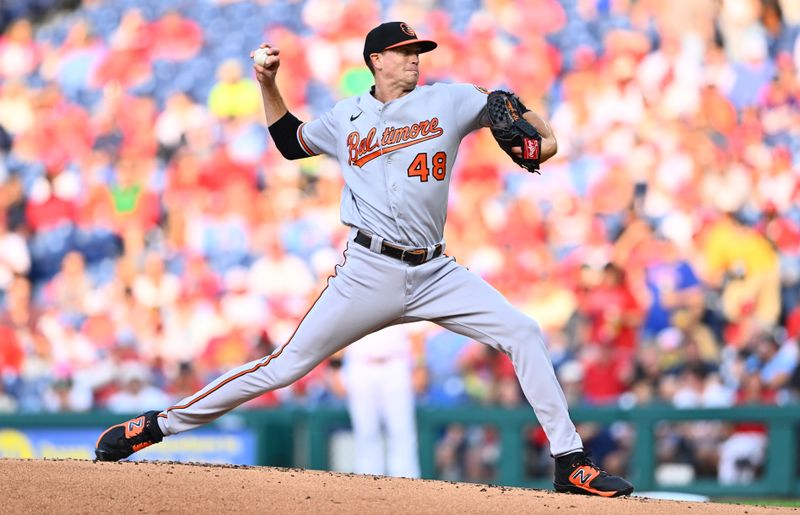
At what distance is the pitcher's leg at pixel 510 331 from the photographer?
443 centimetres

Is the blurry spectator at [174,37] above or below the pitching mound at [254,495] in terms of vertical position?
above

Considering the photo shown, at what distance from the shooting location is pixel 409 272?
4.42 meters

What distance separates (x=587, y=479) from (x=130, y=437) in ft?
5.76

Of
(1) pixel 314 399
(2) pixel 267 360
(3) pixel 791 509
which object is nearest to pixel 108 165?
(1) pixel 314 399

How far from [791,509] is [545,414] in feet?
3.14

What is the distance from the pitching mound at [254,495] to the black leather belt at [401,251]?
2.66ft

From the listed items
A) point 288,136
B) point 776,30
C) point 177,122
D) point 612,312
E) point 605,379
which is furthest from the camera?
point 177,122

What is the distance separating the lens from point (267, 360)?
4.54 metres

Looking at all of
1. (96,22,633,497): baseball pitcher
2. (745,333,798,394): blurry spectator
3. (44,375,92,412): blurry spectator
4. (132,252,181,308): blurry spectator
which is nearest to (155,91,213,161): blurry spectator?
(132,252,181,308): blurry spectator

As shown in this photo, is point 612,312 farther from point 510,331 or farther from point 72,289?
point 72,289

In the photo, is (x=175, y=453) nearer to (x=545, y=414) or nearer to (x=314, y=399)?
(x=314, y=399)

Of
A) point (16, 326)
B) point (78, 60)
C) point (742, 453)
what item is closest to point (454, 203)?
point (742, 453)

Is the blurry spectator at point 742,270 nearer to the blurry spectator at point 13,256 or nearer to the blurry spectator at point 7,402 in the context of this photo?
the blurry spectator at point 7,402

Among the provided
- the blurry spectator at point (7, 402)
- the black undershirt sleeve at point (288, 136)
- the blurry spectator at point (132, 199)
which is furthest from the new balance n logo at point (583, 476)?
the blurry spectator at point (132, 199)
